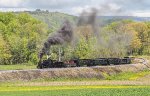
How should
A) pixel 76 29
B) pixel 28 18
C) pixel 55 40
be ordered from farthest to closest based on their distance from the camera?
pixel 28 18
pixel 76 29
pixel 55 40

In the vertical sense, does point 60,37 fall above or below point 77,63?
above

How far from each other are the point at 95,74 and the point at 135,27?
113 metres

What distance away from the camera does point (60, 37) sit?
3150 inches

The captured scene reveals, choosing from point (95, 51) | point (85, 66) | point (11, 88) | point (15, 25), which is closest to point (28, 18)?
point (15, 25)

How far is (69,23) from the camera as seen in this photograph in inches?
3260

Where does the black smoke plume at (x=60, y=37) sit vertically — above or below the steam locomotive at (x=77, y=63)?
above

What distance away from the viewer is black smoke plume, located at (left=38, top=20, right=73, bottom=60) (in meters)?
79.3

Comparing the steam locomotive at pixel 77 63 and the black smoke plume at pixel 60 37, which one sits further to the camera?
the steam locomotive at pixel 77 63

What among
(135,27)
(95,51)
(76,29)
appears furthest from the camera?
(135,27)

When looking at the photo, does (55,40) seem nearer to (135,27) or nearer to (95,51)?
(95,51)

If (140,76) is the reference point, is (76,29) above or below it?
above

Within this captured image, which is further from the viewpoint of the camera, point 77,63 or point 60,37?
point 77,63

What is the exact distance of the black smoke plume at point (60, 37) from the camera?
79312 mm

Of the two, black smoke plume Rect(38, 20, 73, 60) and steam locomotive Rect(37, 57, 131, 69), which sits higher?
black smoke plume Rect(38, 20, 73, 60)
